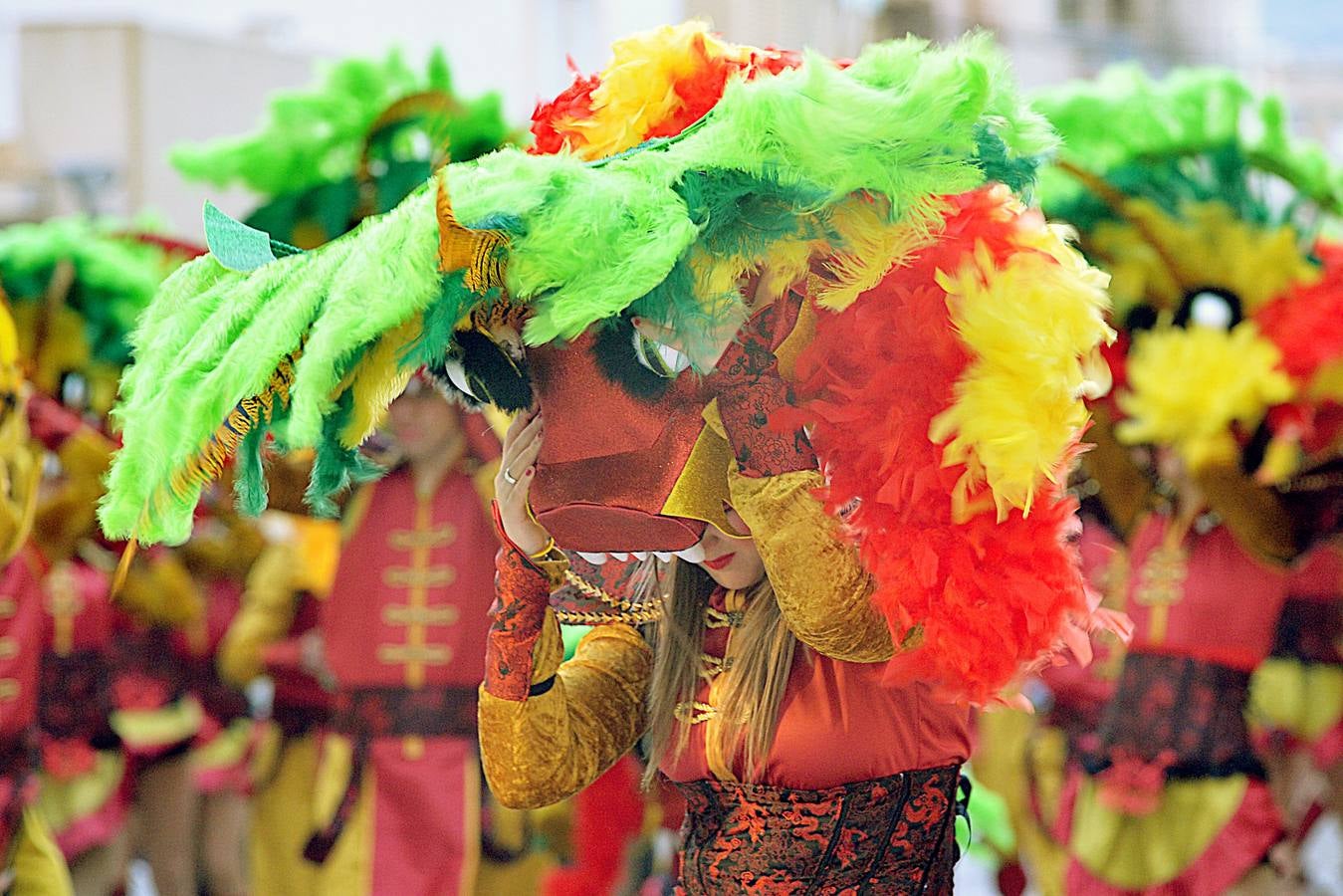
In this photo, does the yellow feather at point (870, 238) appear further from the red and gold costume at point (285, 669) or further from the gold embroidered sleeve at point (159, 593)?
the gold embroidered sleeve at point (159, 593)

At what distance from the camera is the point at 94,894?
4758 mm

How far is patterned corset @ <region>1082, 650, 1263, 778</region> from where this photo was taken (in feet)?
12.9

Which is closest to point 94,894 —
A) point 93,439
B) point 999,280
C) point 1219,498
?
point 93,439

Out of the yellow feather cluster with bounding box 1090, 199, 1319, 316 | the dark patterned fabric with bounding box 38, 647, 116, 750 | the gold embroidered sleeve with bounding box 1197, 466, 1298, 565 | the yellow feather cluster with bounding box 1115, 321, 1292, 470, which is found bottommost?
the dark patterned fabric with bounding box 38, 647, 116, 750

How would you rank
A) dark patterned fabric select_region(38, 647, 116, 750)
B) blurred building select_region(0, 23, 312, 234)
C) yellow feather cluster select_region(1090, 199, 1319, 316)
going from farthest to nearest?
blurred building select_region(0, 23, 312, 234), dark patterned fabric select_region(38, 647, 116, 750), yellow feather cluster select_region(1090, 199, 1319, 316)

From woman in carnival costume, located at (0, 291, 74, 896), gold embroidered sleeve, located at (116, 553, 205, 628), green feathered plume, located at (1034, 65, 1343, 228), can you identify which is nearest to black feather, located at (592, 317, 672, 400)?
woman in carnival costume, located at (0, 291, 74, 896)

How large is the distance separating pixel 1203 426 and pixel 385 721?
79.7 inches

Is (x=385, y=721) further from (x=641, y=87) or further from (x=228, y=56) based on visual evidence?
(x=228, y=56)

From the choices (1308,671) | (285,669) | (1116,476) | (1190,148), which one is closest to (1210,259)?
(1190,148)

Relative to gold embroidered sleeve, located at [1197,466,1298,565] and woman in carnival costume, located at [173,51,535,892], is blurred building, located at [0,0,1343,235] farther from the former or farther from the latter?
gold embroidered sleeve, located at [1197,466,1298,565]

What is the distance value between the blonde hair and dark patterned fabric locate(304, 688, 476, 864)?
7.01 feet

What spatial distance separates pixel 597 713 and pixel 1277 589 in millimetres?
2399

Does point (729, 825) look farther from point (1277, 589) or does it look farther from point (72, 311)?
point (72, 311)

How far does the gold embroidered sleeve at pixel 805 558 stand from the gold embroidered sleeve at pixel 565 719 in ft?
1.10
